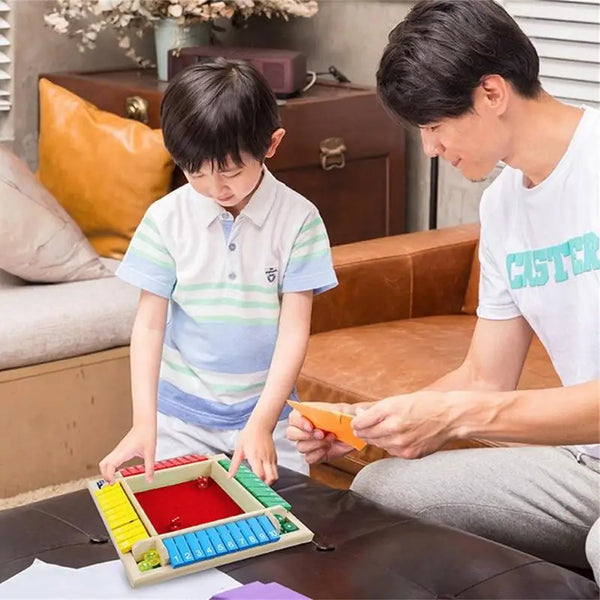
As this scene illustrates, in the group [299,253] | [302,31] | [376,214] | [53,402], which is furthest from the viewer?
[302,31]

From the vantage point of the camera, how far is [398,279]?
2654 millimetres

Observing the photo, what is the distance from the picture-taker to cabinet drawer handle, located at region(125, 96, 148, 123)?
122 inches

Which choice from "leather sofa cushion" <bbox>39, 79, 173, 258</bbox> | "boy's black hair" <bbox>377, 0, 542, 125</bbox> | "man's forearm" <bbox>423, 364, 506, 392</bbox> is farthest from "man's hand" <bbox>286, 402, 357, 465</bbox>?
"leather sofa cushion" <bbox>39, 79, 173, 258</bbox>

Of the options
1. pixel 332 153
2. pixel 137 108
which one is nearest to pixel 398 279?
pixel 332 153

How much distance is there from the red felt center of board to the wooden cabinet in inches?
56.9

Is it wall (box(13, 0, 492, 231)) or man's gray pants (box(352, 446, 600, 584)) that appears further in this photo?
wall (box(13, 0, 492, 231))

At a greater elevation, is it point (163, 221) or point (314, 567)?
point (163, 221)

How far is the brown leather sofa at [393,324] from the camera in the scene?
7.39ft

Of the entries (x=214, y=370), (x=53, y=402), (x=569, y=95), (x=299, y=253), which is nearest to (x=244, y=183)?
(x=299, y=253)

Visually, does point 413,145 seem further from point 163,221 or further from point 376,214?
point 163,221

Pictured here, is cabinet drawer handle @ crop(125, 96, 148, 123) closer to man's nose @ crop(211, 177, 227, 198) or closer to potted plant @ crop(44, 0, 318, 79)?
potted plant @ crop(44, 0, 318, 79)

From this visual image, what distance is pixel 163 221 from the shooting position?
1.88 meters

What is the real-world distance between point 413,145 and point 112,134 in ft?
2.97

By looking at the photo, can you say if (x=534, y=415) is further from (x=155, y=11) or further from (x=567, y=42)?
(x=155, y=11)
